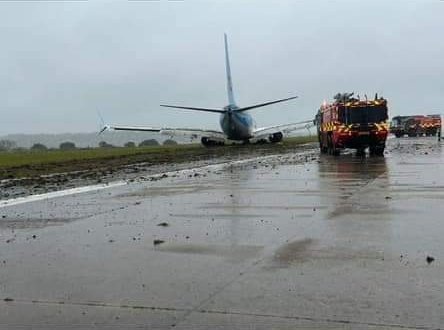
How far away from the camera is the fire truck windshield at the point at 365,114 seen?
33281mm

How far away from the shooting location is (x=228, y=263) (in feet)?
25.0

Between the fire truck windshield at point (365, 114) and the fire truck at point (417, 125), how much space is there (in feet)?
169

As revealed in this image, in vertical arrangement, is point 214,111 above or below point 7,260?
above

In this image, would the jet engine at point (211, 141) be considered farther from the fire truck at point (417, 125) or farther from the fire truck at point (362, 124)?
the fire truck at point (362, 124)

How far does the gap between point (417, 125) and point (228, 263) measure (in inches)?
3109

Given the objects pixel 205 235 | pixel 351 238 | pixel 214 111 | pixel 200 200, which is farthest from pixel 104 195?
pixel 214 111

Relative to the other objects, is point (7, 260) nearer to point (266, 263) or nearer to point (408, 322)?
point (266, 263)

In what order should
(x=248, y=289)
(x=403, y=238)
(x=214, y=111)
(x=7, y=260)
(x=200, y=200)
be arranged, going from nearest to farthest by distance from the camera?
(x=248, y=289) < (x=7, y=260) < (x=403, y=238) < (x=200, y=200) < (x=214, y=111)

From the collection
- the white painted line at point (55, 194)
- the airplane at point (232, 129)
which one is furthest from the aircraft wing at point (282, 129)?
the white painted line at point (55, 194)

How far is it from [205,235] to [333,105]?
1067 inches

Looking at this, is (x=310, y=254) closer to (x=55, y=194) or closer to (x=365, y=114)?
(x=55, y=194)

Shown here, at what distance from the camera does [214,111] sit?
57.4 metres

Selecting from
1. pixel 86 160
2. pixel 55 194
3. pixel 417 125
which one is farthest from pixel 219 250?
pixel 417 125

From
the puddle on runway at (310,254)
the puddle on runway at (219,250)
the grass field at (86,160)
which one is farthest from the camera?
the grass field at (86,160)
